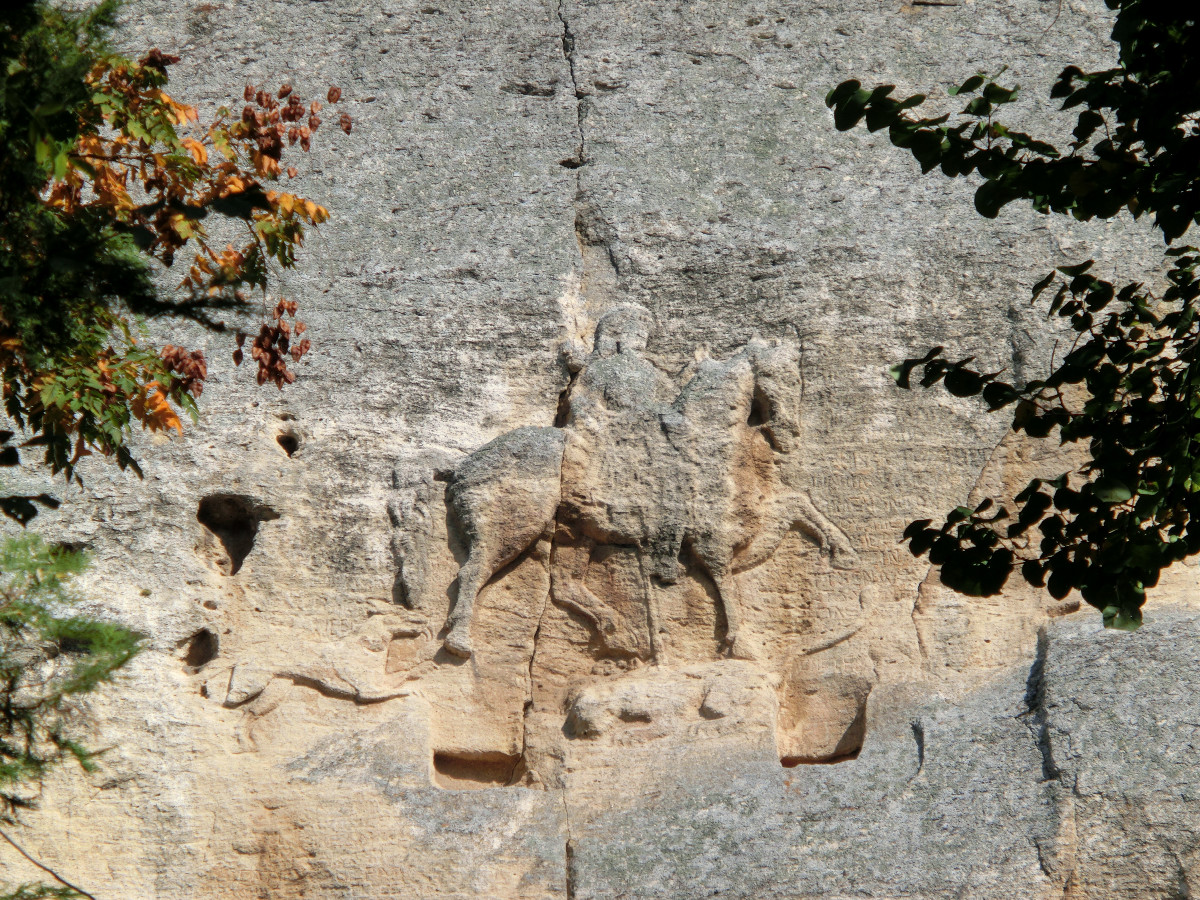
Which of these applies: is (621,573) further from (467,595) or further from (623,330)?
(623,330)

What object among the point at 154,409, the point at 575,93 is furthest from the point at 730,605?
the point at 575,93

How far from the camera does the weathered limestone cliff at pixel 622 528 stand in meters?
6.89

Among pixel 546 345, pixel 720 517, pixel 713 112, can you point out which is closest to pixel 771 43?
pixel 713 112

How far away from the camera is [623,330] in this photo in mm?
8523

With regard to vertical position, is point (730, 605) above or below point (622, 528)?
below

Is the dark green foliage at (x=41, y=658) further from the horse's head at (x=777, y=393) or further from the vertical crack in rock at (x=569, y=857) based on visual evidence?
the horse's head at (x=777, y=393)

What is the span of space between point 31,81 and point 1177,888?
5.10 metres

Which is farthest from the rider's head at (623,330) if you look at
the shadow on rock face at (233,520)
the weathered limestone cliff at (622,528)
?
the shadow on rock face at (233,520)

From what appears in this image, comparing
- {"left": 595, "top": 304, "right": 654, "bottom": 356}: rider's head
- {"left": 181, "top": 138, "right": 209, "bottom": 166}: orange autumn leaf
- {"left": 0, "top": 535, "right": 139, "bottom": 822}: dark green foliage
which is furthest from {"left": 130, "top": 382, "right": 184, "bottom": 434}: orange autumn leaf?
{"left": 595, "top": 304, "right": 654, "bottom": 356}: rider's head

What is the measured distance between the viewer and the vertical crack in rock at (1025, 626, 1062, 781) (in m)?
6.71

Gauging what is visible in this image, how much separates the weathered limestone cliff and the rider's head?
2cm

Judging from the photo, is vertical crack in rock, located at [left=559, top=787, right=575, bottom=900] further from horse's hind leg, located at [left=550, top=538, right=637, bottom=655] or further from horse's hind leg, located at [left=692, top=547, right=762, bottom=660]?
horse's hind leg, located at [left=692, top=547, right=762, bottom=660]

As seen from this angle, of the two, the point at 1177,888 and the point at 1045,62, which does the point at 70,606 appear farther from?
the point at 1045,62

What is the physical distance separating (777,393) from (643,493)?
89cm
